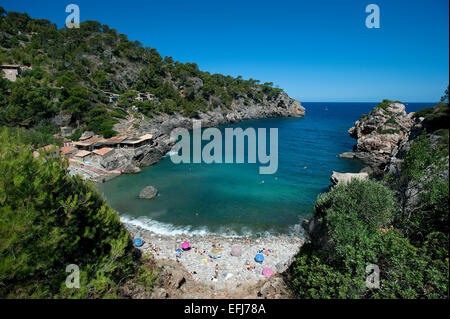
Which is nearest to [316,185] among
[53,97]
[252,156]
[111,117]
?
[252,156]

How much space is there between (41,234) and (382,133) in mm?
46956

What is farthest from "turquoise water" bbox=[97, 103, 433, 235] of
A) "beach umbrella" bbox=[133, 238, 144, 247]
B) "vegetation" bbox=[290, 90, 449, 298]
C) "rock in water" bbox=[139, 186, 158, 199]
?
"vegetation" bbox=[290, 90, 449, 298]

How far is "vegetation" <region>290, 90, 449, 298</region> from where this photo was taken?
20.9 ft

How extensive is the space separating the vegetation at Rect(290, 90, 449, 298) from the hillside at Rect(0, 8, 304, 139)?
40.6m

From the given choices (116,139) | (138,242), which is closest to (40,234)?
(138,242)

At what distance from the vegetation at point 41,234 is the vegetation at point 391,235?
26.7ft

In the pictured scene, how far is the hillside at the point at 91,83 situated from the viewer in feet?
128

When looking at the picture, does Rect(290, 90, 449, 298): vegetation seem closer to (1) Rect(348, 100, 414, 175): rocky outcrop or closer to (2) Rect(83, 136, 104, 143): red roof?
(1) Rect(348, 100, 414, 175): rocky outcrop

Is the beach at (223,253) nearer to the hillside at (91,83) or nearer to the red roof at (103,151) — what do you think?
the red roof at (103,151)

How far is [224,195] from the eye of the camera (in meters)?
25.3

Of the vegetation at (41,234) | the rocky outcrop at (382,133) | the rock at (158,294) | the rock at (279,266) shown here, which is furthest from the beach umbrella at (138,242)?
the rocky outcrop at (382,133)

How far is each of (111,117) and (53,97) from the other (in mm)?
11822

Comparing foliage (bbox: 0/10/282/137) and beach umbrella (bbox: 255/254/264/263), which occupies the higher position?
foliage (bbox: 0/10/282/137)
